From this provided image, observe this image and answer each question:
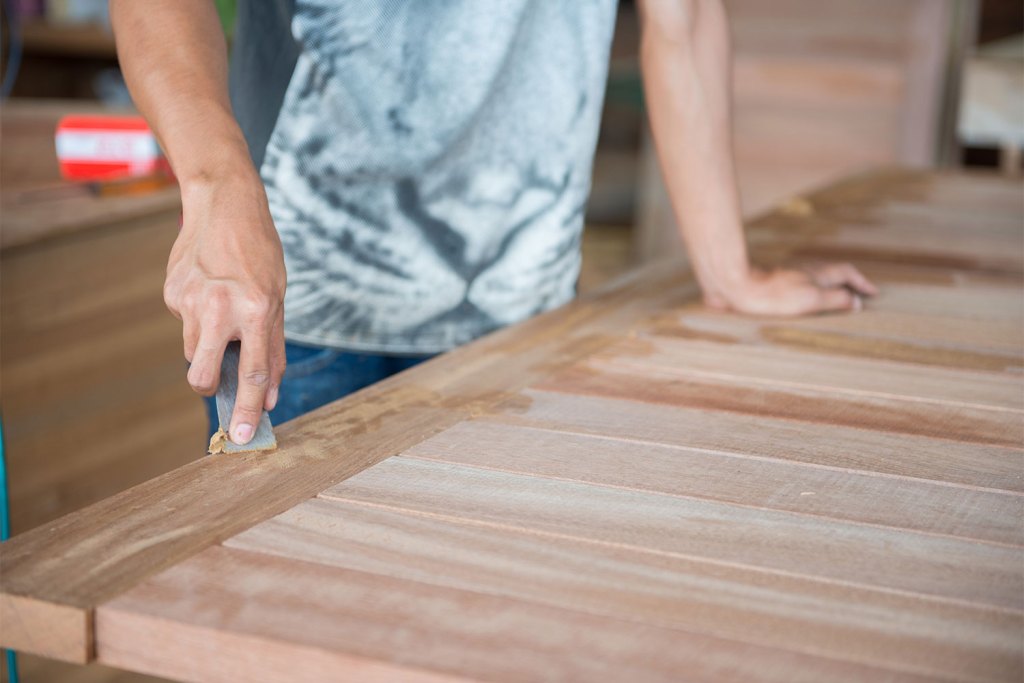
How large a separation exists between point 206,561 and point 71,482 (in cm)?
126

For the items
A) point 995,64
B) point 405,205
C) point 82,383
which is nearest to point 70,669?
point 82,383

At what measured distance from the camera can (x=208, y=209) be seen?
72 centimetres

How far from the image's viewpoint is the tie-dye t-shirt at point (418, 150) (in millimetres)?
1037

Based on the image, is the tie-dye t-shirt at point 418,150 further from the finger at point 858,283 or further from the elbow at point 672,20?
the finger at point 858,283

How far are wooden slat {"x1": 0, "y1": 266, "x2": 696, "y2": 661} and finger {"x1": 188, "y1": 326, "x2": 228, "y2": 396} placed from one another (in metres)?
0.05

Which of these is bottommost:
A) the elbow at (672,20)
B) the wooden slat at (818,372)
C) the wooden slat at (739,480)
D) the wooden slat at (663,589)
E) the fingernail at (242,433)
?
the wooden slat at (818,372)

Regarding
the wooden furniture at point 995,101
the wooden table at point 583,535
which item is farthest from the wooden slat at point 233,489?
the wooden furniture at point 995,101

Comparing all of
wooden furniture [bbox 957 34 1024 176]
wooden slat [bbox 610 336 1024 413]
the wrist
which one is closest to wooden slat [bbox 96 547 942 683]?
wooden slat [bbox 610 336 1024 413]

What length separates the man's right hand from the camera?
2.22 ft

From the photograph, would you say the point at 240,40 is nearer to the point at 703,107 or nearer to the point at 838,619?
the point at 703,107

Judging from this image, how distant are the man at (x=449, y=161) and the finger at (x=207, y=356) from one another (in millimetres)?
298

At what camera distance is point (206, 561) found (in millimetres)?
551

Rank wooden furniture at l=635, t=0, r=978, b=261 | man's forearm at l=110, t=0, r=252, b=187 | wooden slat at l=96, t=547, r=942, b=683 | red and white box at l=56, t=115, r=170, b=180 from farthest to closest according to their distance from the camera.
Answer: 1. wooden furniture at l=635, t=0, r=978, b=261
2. red and white box at l=56, t=115, r=170, b=180
3. man's forearm at l=110, t=0, r=252, b=187
4. wooden slat at l=96, t=547, r=942, b=683

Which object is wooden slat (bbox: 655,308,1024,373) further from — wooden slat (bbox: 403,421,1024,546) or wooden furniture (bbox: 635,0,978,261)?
wooden furniture (bbox: 635,0,978,261)
